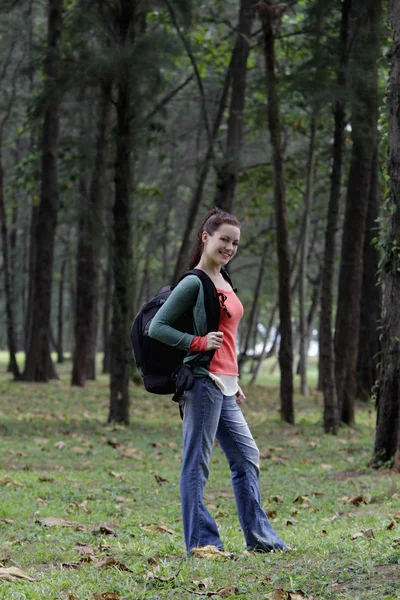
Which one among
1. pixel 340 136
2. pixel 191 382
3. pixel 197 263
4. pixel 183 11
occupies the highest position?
pixel 183 11

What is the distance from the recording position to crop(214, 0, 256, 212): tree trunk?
1748cm

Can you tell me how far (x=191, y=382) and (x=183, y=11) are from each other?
41.7ft

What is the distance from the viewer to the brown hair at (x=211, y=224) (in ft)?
19.0

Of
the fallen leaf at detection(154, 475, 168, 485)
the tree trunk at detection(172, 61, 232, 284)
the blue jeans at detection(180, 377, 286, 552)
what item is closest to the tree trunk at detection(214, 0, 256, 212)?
the tree trunk at detection(172, 61, 232, 284)

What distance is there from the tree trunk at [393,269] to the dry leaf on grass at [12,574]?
533 cm

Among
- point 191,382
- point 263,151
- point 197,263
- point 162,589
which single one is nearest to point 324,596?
point 162,589

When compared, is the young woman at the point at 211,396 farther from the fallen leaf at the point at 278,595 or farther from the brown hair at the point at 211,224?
the fallen leaf at the point at 278,595

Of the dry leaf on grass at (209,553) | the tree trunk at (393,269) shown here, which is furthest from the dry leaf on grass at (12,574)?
the tree trunk at (393,269)

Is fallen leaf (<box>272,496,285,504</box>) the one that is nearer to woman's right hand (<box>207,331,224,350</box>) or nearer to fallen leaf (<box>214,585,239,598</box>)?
woman's right hand (<box>207,331,224,350</box>)

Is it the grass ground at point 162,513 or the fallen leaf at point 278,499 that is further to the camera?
the fallen leaf at point 278,499

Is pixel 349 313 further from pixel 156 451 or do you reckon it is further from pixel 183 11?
pixel 183 11

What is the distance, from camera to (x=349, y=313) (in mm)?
16594

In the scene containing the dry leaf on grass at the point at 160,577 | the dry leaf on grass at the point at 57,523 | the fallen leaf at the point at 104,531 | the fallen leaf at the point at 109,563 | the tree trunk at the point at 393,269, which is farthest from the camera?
the tree trunk at the point at 393,269

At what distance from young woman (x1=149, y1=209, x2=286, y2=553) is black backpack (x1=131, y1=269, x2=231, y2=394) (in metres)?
0.05
